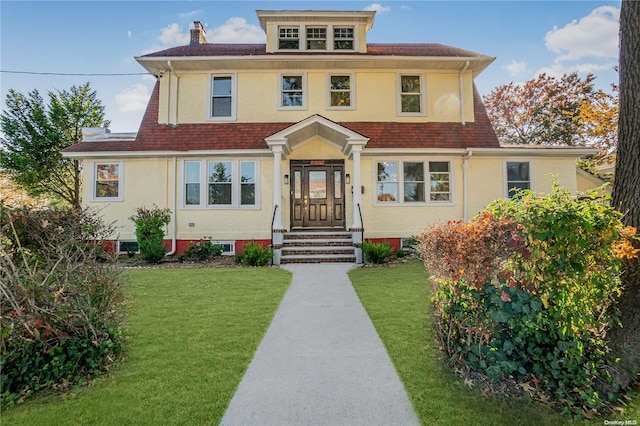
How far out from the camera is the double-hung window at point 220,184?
11.4 metres

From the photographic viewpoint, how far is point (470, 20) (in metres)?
10.5

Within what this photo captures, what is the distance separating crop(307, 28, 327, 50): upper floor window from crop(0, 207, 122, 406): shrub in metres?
11.9

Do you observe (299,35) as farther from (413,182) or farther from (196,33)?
(413,182)

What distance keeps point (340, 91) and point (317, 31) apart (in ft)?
10.1

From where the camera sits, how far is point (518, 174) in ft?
38.0

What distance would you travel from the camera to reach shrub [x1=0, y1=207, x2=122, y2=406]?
2865 mm

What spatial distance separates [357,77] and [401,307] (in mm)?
9722

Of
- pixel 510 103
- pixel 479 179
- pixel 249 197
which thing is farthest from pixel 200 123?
pixel 510 103

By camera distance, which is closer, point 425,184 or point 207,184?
point 207,184

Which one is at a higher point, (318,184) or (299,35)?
(299,35)

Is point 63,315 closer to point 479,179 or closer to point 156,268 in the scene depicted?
point 156,268

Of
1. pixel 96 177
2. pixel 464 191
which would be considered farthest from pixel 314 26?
pixel 96 177

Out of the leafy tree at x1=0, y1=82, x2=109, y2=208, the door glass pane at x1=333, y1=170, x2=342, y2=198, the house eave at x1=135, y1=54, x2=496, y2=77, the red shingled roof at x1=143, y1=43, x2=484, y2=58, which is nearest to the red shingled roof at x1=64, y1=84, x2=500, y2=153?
the door glass pane at x1=333, y1=170, x2=342, y2=198

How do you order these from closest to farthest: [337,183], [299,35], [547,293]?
1. [547,293]
2. [337,183]
3. [299,35]
